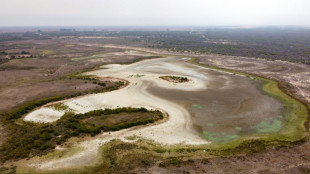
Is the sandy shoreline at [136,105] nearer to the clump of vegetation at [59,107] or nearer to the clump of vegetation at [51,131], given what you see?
the clump of vegetation at [59,107]

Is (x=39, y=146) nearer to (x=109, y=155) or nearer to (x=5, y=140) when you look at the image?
(x=5, y=140)

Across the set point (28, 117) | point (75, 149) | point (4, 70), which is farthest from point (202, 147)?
point (4, 70)

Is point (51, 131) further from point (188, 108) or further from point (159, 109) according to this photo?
point (188, 108)

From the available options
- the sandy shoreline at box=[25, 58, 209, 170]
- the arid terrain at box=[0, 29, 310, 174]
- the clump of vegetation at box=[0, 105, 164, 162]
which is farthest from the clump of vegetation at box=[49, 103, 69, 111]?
the clump of vegetation at box=[0, 105, 164, 162]

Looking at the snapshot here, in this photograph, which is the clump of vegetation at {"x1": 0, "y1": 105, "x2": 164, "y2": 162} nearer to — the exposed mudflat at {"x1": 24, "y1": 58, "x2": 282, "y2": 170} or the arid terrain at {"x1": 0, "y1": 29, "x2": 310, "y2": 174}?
the arid terrain at {"x1": 0, "y1": 29, "x2": 310, "y2": 174}

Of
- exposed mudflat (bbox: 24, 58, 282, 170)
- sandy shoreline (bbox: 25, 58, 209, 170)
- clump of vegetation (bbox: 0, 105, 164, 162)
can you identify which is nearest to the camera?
sandy shoreline (bbox: 25, 58, 209, 170)

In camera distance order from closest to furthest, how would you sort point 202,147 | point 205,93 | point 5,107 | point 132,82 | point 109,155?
point 109,155 → point 202,147 → point 5,107 → point 205,93 → point 132,82
